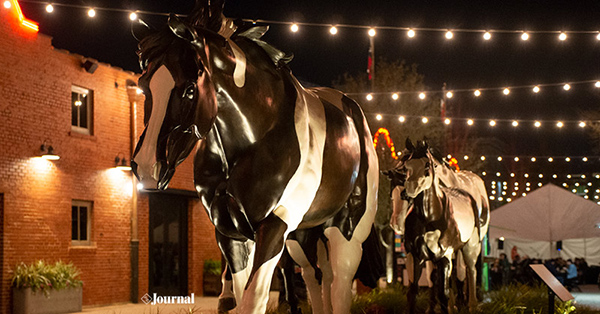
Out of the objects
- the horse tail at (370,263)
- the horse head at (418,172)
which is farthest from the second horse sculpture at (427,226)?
the horse tail at (370,263)

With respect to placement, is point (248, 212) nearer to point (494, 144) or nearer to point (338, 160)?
point (338, 160)

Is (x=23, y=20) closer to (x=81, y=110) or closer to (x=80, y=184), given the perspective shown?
(x=81, y=110)

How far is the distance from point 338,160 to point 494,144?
45998 mm

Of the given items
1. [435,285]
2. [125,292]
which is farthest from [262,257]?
[125,292]

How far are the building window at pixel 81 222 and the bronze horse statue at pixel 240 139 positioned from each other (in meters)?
16.3

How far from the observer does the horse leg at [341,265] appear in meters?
4.26

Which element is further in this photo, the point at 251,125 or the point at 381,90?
the point at 381,90

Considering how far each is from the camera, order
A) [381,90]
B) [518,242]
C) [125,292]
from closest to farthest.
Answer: [125,292], [381,90], [518,242]

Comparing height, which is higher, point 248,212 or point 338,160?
point 338,160

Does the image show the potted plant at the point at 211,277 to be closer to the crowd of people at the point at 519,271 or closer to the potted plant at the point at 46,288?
the potted plant at the point at 46,288

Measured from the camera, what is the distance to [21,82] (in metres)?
17.4

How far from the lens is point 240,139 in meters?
3.40

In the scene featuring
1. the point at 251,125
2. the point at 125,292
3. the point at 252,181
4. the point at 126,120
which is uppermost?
the point at 126,120

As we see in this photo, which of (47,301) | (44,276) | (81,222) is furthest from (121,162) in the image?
(47,301)
